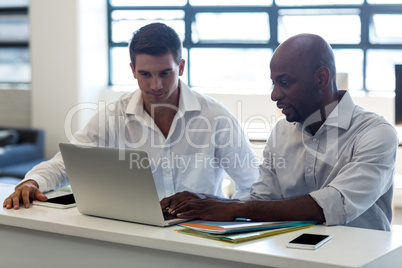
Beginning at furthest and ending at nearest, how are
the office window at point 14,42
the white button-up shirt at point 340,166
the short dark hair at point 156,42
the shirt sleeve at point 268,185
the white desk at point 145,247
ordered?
the office window at point 14,42 < the short dark hair at point 156,42 < the shirt sleeve at point 268,185 < the white button-up shirt at point 340,166 < the white desk at point 145,247

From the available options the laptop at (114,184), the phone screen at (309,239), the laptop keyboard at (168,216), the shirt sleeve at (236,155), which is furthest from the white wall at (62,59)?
the phone screen at (309,239)

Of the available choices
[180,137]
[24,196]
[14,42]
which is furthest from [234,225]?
[14,42]

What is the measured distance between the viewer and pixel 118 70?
6.81 meters

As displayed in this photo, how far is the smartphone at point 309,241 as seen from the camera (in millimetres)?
1393

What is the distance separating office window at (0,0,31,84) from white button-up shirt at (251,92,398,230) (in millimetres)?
5344

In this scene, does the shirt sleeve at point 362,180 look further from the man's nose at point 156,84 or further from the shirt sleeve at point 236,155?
the man's nose at point 156,84

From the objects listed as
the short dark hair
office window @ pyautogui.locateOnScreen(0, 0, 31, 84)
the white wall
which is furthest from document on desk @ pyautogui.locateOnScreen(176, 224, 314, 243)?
office window @ pyautogui.locateOnScreen(0, 0, 31, 84)

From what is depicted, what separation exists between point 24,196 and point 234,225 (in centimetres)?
80

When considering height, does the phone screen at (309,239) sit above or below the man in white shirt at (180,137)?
below

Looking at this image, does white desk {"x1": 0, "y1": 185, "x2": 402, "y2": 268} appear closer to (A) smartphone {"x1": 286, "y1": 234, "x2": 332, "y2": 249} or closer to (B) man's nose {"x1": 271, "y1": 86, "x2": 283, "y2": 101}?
(A) smartphone {"x1": 286, "y1": 234, "x2": 332, "y2": 249}

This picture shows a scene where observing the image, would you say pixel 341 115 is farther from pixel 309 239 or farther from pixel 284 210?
pixel 309 239

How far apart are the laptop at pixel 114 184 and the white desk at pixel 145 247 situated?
3 cm

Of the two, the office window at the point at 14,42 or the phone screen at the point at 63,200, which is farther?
the office window at the point at 14,42

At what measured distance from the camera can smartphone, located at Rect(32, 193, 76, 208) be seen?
1.91m
